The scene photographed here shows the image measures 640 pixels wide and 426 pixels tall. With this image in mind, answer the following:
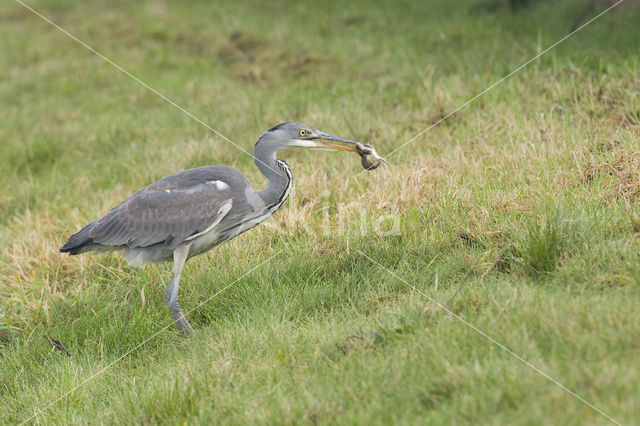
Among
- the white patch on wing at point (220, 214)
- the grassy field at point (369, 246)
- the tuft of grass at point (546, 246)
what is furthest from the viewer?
the white patch on wing at point (220, 214)

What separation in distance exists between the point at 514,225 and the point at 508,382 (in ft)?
5.47

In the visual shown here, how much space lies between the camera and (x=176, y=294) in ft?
18.0

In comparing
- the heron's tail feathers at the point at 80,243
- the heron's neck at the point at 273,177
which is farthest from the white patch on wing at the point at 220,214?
the heron's tail feathers at the point at 80,243

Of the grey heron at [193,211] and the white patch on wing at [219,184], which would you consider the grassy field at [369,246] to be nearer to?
the grey heron at [193,211]

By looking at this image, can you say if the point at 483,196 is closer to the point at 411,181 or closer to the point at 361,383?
the point at 411,181

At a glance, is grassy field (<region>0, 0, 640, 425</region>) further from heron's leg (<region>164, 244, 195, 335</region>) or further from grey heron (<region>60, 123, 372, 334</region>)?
grey heron (<region>60, 123, 372, 334</region>)

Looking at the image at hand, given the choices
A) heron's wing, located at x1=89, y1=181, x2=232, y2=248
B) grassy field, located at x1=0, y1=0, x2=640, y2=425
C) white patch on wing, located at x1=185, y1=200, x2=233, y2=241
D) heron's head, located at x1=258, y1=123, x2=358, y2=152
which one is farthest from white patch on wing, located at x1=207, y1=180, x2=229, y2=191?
grassy field, located at x1=0, y1=0, x2=640, y2=425

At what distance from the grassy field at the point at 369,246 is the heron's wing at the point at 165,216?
50 centimetres

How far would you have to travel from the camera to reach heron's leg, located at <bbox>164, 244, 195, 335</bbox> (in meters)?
5.31

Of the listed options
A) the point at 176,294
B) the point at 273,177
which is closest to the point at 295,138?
the point at 273,177

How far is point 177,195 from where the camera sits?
221 inches

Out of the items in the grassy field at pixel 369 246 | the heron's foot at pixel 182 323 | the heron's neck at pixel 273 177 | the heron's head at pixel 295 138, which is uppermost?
the heron's head at pixel 295 138

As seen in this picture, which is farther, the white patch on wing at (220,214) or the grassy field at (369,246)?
the white patch on wing at (220,214)

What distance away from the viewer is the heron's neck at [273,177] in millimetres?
5457
